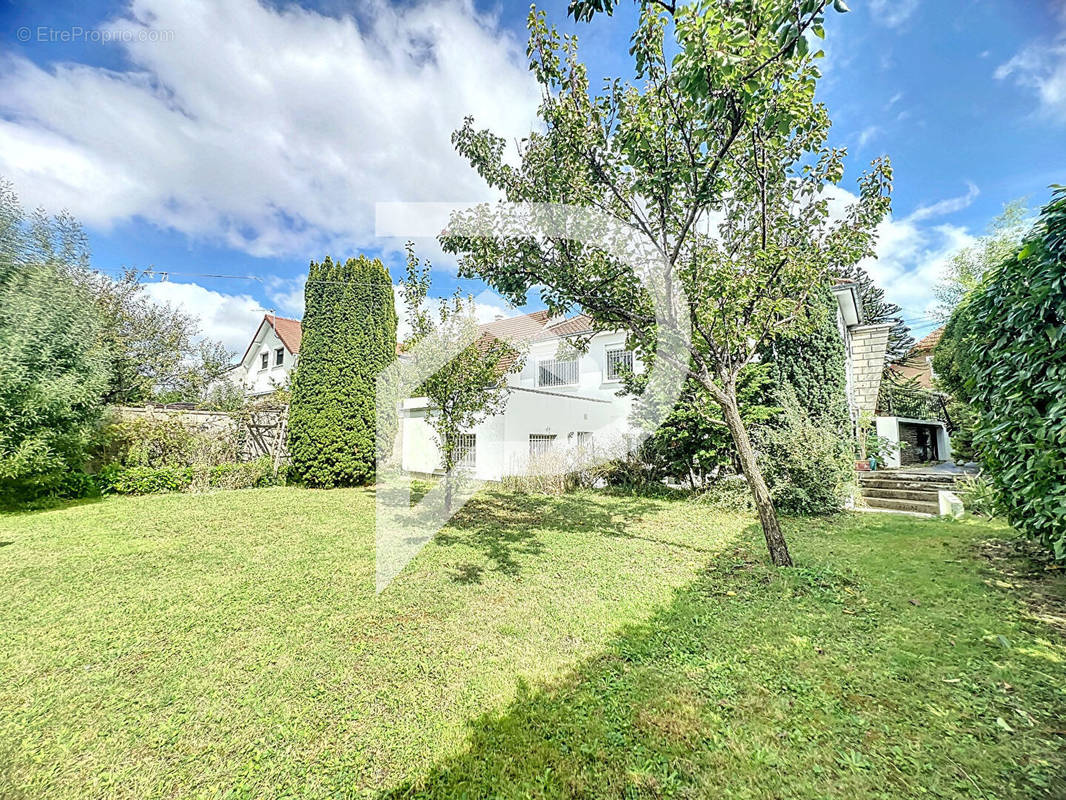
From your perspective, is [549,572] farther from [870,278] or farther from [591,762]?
[870,278]

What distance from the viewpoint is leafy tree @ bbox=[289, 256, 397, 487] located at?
455 inches

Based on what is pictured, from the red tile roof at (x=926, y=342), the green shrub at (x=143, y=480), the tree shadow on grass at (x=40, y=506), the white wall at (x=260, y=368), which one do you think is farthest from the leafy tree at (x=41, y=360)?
the red tile roof at (x=926, y=342)

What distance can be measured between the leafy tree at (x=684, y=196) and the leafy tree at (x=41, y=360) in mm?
8246

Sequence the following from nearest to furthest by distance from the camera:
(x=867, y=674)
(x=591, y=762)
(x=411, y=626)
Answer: (x=591, y=762), (x=867, y=674), (x=411, y=626)

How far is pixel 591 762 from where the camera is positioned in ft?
7.15

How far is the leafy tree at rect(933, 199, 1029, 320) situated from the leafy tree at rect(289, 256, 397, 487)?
2121 cm

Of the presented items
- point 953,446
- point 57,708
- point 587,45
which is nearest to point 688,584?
point 57,708

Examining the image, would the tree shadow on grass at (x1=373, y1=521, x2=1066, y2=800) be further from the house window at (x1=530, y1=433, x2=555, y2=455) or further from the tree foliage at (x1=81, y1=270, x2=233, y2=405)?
the tree foliage at (x1=81, y1=270, x2=233, y2=405)

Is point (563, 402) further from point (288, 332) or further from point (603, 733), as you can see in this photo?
point (288, 332)

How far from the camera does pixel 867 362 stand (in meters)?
13.5

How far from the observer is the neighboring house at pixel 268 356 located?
79.8 feet

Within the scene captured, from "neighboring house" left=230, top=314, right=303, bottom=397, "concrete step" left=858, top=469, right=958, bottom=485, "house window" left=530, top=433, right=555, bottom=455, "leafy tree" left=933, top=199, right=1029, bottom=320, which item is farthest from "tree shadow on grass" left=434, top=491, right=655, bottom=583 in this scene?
"neighboring house" left=230, top=314, right=303, bottom=397

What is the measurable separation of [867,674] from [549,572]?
10.1ft

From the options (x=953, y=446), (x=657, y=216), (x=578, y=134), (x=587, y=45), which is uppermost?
(x=587, y=45)
